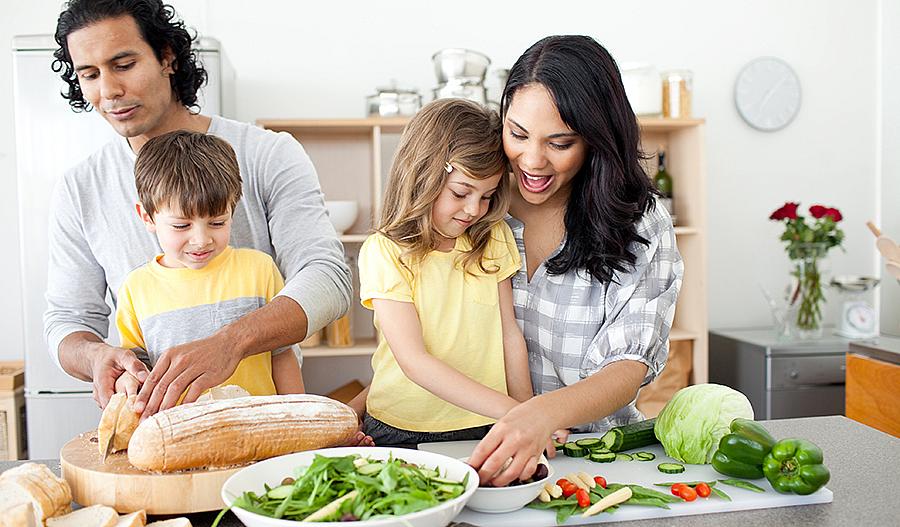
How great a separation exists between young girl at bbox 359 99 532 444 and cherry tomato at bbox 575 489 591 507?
17.9 inches

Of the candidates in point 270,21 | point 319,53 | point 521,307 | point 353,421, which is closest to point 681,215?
point 319,53

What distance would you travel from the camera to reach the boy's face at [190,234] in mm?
1606

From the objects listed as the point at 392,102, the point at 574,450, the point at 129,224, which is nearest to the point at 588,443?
the point at 574,450

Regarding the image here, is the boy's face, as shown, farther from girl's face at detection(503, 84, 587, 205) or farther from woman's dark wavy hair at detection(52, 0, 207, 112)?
girl's face at detection(503, 84, 587, 205)

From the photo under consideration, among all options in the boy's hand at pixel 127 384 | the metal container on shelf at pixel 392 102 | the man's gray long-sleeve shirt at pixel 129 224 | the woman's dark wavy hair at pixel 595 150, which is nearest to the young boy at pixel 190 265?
the man's gray long-sleeve shirt at pixel 129 224

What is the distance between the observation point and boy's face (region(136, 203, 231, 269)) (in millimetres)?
1606

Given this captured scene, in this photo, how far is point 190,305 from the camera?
65.6 inches

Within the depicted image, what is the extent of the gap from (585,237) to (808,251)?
2.40m

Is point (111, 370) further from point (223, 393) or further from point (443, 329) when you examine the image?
point (443, 329)

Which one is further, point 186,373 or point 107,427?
point 186,373

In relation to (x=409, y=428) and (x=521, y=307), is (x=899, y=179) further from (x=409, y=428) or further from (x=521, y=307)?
(x=409, y=428)

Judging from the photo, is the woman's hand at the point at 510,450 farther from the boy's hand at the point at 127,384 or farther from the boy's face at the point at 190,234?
the boy's face at the point at 190,234

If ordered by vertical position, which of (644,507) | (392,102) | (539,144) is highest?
(392,102)

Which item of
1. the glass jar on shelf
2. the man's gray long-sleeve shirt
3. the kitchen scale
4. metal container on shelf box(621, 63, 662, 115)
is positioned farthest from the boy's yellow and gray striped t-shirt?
the kitchen scale
